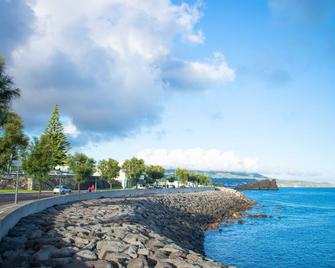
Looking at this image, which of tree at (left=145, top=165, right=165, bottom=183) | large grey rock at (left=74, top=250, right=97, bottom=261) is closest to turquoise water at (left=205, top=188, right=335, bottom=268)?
large grey rock at (left=74, top=250, right=97, bottom=261)

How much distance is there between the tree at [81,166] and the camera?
4844cm

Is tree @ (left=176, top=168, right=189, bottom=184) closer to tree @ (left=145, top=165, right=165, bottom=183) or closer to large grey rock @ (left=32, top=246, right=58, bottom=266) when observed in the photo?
tree @ (left=145, top=165, right=165, bottom=183)

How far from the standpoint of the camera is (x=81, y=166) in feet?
159

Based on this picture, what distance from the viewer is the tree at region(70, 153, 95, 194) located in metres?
48.4

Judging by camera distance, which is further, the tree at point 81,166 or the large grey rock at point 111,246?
the tree at point 81,166

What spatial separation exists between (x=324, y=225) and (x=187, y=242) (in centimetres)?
3418

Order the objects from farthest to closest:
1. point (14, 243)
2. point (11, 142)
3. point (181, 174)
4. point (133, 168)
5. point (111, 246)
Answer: point (181, 174) < point (133, 168) < point (11, 142) < point (111, 246) < point (14, 243)

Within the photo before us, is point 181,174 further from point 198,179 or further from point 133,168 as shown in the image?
point 133,168

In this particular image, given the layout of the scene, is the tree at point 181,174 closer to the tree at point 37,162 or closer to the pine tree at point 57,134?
the pine tree at point 57,134

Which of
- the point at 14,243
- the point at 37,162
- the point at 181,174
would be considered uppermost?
the point at 181,174

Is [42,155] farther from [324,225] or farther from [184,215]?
[324,225]

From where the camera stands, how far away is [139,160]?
77250 mm

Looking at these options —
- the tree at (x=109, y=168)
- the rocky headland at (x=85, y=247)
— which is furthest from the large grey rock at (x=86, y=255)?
the tree at (x=109, y=168)

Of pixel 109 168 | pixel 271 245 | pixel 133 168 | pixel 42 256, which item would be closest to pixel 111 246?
pixel 42 256
